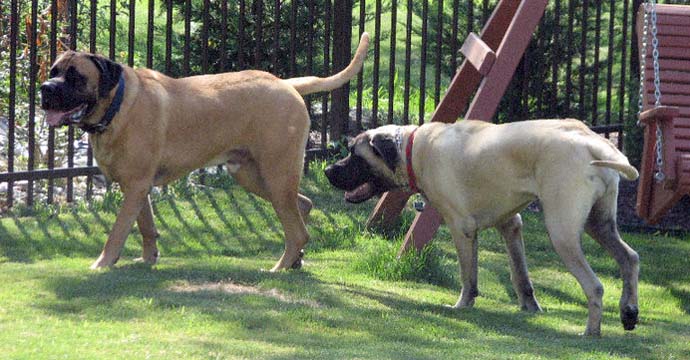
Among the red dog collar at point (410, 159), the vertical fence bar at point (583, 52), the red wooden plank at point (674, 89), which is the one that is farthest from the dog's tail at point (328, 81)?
the vertical fence bar at point (583, 52)

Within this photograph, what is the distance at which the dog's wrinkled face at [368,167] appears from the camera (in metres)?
7.63

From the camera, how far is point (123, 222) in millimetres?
7641

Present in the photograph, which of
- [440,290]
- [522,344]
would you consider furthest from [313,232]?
[522,344]

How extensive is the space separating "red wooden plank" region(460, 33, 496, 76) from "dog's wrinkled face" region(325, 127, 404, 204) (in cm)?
105

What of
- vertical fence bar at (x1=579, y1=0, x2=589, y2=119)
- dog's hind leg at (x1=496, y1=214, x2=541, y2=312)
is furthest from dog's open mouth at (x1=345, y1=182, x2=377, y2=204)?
vertical fence bar at (x1=579, y1=0, x2=589, y2=119)

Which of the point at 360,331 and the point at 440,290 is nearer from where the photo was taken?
the point at 360,331

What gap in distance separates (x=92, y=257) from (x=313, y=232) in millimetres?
1700

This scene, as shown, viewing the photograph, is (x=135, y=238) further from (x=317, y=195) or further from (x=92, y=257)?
(x=317, y=195)

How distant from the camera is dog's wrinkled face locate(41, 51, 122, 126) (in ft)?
24.2

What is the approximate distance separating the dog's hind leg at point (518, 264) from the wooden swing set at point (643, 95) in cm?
78

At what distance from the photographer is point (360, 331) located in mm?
6559

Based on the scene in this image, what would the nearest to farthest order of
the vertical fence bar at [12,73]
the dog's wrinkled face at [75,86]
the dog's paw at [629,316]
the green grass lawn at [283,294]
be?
the green grass lawn at [283,294] < the dog's paw at [629,316] < the dog's wrinkled face at [75,86] < the vertical fence bar at [12,73]

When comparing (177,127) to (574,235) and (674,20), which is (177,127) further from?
(674,20)

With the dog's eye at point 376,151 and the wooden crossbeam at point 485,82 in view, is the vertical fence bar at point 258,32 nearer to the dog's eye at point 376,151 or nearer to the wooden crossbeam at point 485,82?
the wooden crossbeam at point 485,82
